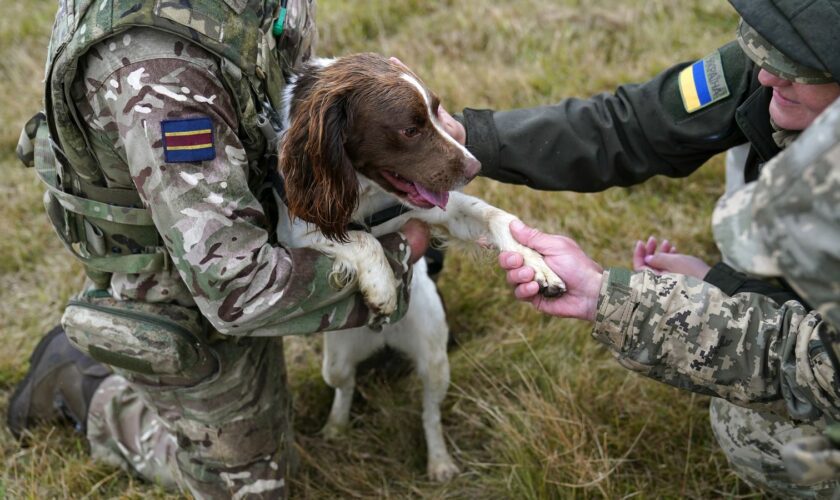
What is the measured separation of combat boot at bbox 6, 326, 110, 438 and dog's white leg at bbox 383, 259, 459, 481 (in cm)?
141

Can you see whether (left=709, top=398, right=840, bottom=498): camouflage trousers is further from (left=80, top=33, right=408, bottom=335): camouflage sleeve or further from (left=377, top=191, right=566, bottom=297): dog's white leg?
(left=80, top=33, right=408, bottom=335): camouflage sleeve

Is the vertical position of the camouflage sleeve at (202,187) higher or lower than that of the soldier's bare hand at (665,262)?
higher

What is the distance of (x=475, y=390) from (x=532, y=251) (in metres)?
1.00

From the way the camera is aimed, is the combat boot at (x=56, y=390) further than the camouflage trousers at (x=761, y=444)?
Yes

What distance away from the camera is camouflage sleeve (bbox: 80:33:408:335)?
2.38 m

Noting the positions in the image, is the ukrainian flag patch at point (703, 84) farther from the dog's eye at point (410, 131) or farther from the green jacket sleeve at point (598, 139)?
the dog's eye at point (410, 131)

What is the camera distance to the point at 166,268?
9.48 feet

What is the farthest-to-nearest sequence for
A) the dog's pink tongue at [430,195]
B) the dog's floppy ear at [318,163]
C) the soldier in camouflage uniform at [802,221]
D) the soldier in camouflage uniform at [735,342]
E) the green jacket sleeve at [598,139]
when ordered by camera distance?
the green jacket sleeve at [598,139] < the dog's pink tongue at [430,195] < the dog's floppy ear at [318,163] < the soldier in camouflage uniform at [735,342] < the soldier in camouflage uniform at [802,221]

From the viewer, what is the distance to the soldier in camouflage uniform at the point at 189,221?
2.39 meters

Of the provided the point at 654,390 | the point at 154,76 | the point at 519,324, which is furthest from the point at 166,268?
the point at 654,390

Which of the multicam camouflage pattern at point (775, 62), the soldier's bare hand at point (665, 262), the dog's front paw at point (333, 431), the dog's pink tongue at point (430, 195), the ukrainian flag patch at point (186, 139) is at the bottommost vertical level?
the dog's front paw at point (333, 431)

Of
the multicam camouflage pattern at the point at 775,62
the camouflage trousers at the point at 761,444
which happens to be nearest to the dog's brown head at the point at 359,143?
the multicam camouflage pattern at the point at 775,62

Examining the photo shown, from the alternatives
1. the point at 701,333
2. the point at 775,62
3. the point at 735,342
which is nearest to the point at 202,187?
the point at 701,333

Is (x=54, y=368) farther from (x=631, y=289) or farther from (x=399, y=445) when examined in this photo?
(x=631, y=289)
